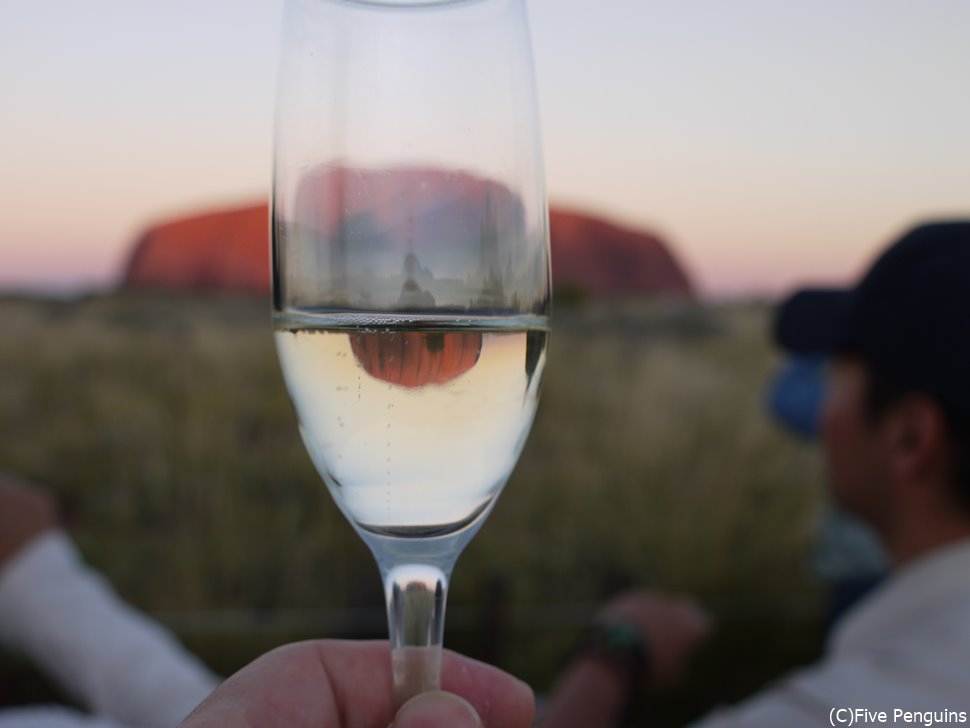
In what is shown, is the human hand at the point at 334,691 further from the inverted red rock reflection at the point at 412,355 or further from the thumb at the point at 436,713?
the inverted red rock reflection at the point at 412,355

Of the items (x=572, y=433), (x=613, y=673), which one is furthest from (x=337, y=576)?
(x=613, y=673)

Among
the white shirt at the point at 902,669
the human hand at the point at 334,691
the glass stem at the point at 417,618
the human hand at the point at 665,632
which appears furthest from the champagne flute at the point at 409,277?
the human hand at the point at 665,632

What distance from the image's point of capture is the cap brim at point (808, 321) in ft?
11.6

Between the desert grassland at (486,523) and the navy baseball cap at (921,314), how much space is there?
1759 millimetres

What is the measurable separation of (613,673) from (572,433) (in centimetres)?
309

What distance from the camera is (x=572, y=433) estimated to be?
5.70m

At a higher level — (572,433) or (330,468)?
(330,468)

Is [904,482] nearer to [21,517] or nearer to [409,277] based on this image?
[409,277]

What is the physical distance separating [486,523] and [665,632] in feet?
7.42

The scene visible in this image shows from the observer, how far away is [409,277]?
2.35 feet

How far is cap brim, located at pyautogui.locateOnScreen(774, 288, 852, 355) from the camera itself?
3541 millimetres

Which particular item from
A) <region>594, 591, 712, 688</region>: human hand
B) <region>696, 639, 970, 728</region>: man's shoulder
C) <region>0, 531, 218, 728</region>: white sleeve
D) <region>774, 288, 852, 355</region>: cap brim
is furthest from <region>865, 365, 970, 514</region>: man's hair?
<region>0, 531, 218, 728</region>: white sleeve

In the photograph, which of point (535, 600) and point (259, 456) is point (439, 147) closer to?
point (535, 600)

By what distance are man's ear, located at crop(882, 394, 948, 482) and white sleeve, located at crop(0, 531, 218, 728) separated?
157cm
